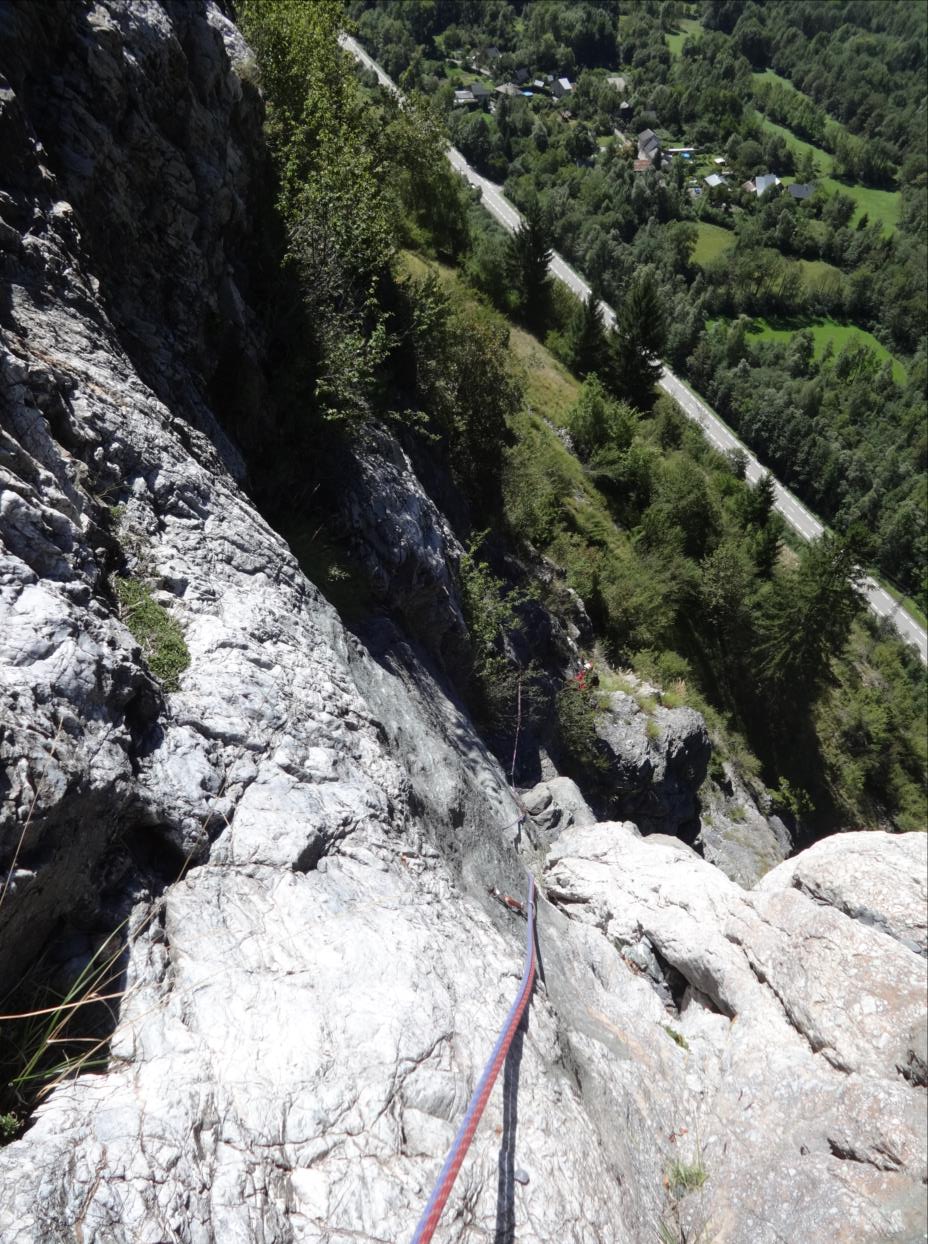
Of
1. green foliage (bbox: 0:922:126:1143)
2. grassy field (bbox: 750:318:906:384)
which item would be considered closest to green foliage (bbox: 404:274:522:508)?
green foliage (bbox: 0:922:126:1143)

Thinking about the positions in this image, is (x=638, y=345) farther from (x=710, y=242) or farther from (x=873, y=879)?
(x=710, y=242)

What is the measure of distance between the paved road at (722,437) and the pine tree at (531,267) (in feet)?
66.1

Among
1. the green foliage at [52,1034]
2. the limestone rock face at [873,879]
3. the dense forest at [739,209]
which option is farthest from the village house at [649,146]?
the green foliage at [52,1034]

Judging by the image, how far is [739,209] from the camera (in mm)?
136125

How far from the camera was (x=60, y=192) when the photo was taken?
8.29 metres

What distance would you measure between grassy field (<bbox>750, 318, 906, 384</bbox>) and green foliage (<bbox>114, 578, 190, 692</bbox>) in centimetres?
12273

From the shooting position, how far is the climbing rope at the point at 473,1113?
4.40 meters

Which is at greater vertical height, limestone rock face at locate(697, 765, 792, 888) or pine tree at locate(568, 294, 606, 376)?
pine tree at locate(568, 294, 606, 376)

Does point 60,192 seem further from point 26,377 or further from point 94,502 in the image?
point 94,502

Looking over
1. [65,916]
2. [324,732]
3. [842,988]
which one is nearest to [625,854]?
[842,988]

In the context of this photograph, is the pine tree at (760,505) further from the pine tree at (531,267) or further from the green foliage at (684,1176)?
the green foliage at (684,1176)

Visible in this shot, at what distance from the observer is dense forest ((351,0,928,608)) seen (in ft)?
275

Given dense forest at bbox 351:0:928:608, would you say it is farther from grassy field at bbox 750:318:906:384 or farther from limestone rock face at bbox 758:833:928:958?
limestone rock face at bbox 758:833:928:958

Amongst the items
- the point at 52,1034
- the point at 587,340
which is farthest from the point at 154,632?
the point at 587,340
